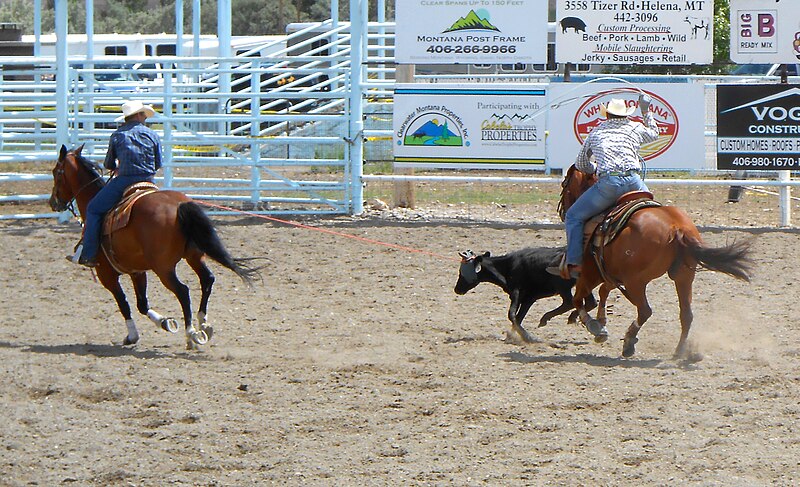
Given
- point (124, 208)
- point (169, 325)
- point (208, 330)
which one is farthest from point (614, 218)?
point (124, 208)

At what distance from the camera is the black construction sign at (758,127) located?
13.2 m

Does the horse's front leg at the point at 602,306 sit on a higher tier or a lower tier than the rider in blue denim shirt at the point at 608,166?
lower

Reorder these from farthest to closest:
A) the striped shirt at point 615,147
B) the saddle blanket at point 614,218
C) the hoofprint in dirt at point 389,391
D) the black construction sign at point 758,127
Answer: the black construction sign at point 758,127
the striped shirt at point 615,147
the saddle blanket at point 614,218
the hoofprint in dirt at point 389,391

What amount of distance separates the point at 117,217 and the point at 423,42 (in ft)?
22.0

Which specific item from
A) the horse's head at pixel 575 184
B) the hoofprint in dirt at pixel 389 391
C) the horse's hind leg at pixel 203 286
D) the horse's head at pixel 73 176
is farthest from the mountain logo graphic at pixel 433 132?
the horse's hind leg at pixel 203 286

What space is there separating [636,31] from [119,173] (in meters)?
7.41

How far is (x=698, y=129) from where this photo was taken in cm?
1338

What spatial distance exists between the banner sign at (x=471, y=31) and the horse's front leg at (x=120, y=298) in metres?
6.42

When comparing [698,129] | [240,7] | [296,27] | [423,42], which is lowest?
[698,129]

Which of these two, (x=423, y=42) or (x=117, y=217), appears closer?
(x=117, y=217)

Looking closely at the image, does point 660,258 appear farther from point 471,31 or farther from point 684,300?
point 471,31

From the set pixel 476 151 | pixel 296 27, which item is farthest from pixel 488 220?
pixel 296 27

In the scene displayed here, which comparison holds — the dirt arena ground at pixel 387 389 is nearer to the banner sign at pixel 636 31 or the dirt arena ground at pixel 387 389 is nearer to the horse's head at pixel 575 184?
the horse's head at pixel 575 184

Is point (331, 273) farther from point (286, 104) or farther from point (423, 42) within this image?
point (286, 104)
